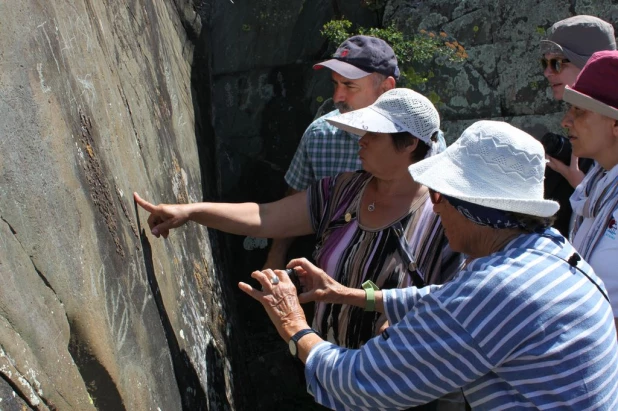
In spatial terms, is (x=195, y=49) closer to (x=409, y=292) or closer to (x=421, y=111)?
(x=421, y=111)

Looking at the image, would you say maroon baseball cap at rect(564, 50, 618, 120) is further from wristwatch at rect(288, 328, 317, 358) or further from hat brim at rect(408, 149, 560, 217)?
wristwatch at rect(288, 328, 317, 358)

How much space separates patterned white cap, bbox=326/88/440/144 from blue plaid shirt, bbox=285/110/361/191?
28.2 inches

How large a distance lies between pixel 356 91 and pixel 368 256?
2.91 feet

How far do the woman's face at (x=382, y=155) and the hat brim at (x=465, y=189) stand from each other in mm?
698

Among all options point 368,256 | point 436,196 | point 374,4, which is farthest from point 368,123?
point 374,4

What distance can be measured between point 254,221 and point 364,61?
876 millimetres

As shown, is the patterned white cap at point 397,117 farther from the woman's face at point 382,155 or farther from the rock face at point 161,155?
the rock face at point 161,155

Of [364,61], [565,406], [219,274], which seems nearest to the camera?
[565,406]

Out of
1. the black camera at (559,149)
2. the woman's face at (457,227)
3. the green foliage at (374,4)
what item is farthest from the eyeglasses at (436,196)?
the green foliage at (374,4)

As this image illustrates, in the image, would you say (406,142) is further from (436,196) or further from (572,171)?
(572,171)

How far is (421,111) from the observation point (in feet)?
8.70

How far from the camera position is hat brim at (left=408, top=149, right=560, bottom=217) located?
185 cm

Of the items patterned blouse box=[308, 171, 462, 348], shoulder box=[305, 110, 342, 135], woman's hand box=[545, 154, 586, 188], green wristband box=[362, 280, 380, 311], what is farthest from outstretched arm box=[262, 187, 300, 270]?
woman's hand box=[545, 154, 586, 188]

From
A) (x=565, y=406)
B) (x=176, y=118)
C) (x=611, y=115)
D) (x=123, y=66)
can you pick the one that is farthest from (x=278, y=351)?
(x=565, y=406)
